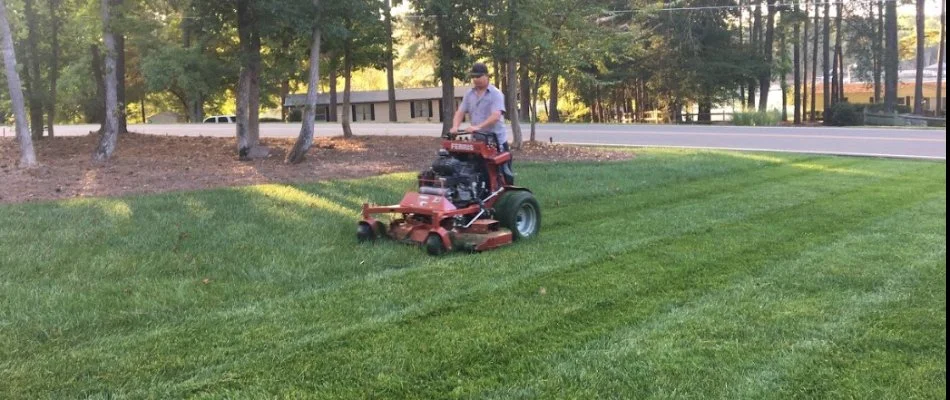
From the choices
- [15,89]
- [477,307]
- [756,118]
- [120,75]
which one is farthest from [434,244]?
[756,118]

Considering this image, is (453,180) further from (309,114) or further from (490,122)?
(309,114)

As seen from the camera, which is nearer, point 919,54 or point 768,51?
point 919,54

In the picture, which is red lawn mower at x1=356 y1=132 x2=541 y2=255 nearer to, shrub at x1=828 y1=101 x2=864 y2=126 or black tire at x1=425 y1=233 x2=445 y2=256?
black tire at x1=425 y1=233 x2=445 y2=256

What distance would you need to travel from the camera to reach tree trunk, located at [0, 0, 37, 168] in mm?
12047

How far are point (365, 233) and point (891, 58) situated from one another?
41.0m

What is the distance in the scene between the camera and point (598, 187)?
433 inches

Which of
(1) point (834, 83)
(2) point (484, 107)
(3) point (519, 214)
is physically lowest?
(3) point (519, 214)

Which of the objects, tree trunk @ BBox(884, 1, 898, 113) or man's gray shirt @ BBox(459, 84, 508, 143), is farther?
tree trunk @ BBox(884, 1, 898, 113)

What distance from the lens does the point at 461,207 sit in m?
6.66

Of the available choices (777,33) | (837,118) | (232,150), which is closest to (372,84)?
(777,33)

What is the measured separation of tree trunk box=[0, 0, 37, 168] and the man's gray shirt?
8954 millimetres

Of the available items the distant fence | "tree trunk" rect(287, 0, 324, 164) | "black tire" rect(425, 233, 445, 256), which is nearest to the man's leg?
"black tire" rect(425, 233, 445, 256)

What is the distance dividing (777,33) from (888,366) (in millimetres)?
43584

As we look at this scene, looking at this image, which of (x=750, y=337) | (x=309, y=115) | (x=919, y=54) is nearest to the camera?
(x=750, y=337)
